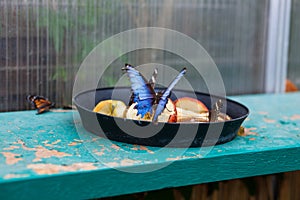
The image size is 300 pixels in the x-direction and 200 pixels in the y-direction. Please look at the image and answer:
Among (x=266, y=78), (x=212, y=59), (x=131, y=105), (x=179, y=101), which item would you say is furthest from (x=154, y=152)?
(x=266, y=78)

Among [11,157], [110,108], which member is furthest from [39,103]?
→ [11,157]

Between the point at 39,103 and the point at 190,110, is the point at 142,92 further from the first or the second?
the point at 39,103

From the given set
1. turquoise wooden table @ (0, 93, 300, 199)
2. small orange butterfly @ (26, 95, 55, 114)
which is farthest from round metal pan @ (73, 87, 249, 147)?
small orange butterfly @ (26, 95, 55, 114)

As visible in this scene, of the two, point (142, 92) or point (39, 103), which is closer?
point (142, 92)

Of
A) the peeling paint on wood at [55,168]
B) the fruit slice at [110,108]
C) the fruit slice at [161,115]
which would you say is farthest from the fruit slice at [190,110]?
the peeling paint on wood at [55,168]

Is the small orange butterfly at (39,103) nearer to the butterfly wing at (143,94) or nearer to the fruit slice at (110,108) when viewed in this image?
the fruit slice at (110,108)

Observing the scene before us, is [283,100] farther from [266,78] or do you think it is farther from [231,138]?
[231,138]
